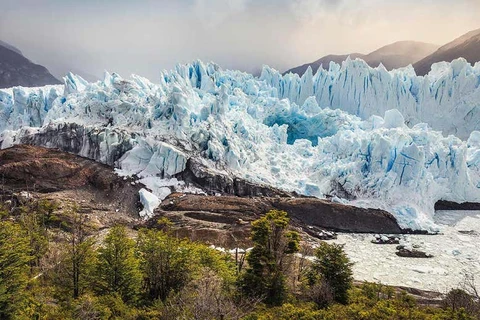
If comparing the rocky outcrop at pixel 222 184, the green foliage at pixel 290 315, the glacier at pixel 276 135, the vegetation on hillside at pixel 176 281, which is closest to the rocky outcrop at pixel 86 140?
the glacier at pixel 276 135

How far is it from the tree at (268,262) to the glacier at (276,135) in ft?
83.1

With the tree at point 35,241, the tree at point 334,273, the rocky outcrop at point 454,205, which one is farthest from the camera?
the rocky outcrop at point 454,205

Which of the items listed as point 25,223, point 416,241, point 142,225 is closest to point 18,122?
point 142,225

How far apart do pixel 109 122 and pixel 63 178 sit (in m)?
12.1

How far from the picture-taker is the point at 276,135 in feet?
182

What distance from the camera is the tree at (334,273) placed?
18359 millimetres

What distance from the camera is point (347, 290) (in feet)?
61.0

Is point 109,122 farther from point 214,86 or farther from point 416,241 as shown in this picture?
point 416,241

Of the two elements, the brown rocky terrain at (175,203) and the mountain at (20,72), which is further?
the mountain at (20,72)

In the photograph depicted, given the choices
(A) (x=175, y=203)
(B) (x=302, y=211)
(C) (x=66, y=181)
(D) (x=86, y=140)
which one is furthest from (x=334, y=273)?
(D) (x=86, y=140)

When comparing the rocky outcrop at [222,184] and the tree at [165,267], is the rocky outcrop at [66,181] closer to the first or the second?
the rocky outcrop at [222,184]

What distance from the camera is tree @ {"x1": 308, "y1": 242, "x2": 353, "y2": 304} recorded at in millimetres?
18359

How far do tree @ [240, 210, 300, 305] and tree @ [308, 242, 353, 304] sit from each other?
264cm

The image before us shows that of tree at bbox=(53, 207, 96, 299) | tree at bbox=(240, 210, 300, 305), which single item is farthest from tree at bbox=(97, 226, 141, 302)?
tree at bbox=(240, 210, 300, 305)
